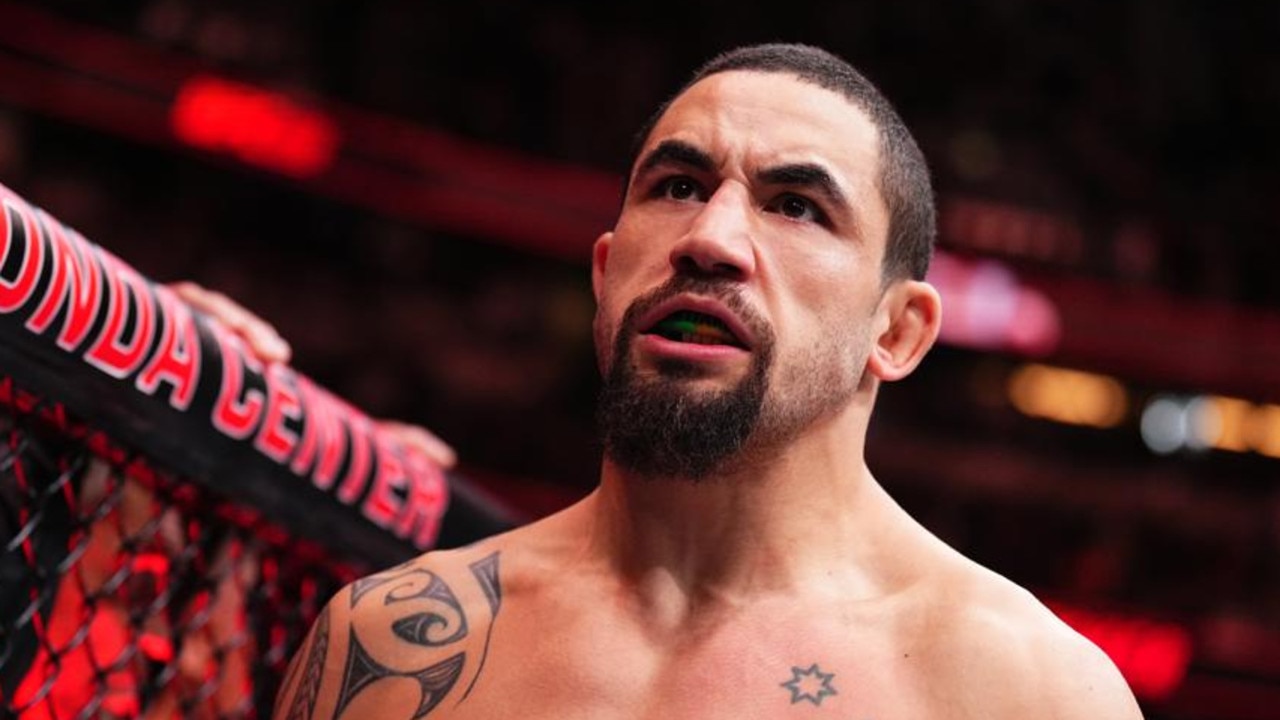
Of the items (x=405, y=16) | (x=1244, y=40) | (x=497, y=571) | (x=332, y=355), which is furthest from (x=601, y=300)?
(x=1244, y=40)

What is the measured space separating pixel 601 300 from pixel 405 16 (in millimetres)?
10538

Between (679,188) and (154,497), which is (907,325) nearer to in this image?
(679,188)

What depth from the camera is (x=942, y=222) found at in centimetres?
1263

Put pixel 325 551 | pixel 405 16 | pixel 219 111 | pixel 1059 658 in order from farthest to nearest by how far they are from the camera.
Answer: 1. pixel 405 16
2. pixel 219 111
3. pixel 325 551
4. pixel 1059 658

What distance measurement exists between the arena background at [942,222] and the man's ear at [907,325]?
8287 mm

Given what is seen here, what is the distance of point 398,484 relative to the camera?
2.21m

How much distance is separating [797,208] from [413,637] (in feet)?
2.29

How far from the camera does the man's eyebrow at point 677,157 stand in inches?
74.6

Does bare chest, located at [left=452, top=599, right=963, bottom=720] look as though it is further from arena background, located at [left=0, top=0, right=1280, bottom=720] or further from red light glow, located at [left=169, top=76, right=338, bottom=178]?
red light glow, located at [left=169, top=76, right=338, bottom=178]

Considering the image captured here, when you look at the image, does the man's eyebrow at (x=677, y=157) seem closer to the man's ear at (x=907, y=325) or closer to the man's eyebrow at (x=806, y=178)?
the man's eyebrow at (x=806, y=178)

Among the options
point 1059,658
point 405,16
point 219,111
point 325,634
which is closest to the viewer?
point 1059,658

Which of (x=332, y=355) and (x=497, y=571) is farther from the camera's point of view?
(x=332, y=355)

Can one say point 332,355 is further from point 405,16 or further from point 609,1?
point 609,1

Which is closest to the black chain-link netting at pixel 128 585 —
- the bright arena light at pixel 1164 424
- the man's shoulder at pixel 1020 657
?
the man's shoulder at pixel 1020 657
